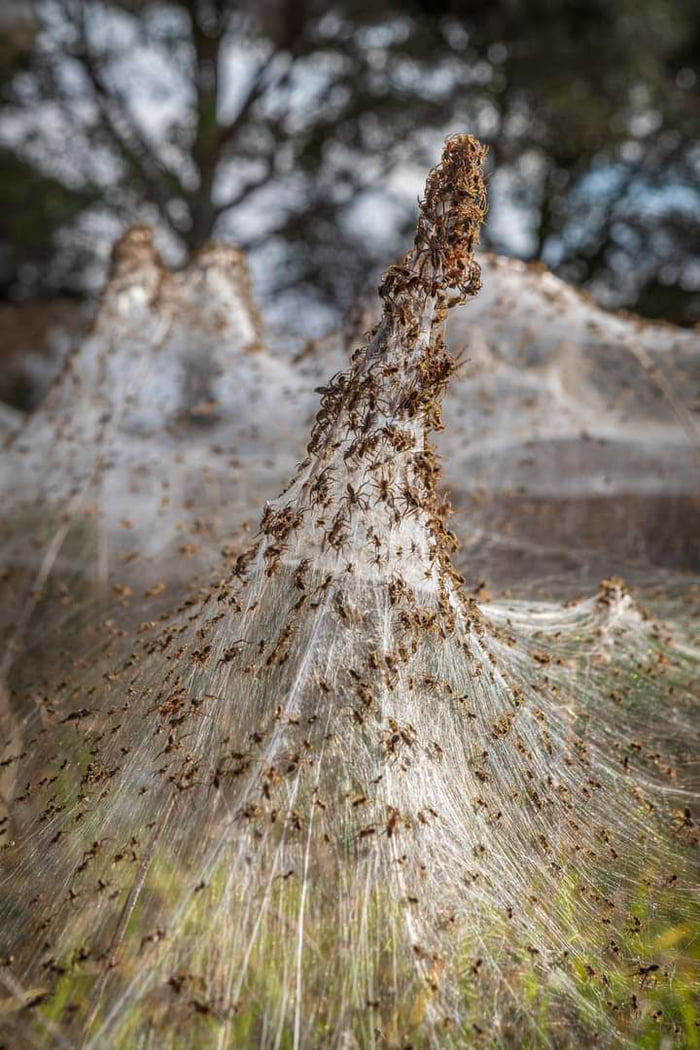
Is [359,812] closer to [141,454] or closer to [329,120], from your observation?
[141,454]

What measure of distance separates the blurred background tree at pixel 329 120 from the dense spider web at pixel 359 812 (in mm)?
8110

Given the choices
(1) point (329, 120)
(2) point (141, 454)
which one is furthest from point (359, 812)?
(1) point (329, 120)

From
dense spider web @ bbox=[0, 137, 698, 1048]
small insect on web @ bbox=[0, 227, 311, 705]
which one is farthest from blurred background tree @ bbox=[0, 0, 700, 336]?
dense spider web @ bbox=[0, 137, 698, 1048]

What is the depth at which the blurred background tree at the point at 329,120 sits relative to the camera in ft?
29.6

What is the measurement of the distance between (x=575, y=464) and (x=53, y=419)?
2628 millimetres

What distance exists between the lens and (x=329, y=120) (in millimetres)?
10242

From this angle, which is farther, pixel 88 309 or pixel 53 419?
pixel 88 309

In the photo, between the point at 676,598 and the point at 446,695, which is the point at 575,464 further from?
the point at 446,695

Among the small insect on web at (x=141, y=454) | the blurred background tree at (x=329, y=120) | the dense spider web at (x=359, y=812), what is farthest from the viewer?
the blurred background tree at (x=329, y=120)

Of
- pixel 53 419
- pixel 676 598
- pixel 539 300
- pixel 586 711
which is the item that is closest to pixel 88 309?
pixel 53 419

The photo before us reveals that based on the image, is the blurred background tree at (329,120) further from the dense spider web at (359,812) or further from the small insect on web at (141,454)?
the dense spider web at (359,812)

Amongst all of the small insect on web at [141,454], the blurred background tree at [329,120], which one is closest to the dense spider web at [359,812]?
the small insect on web at [141,454]

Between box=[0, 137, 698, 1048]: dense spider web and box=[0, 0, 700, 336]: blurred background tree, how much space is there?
8110 millimetres

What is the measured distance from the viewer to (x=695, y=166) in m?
10.9
